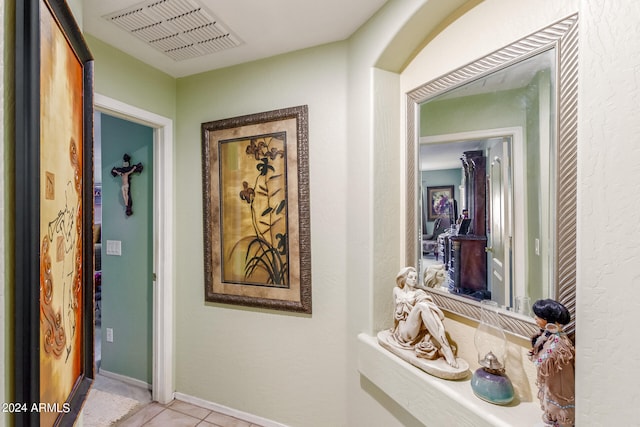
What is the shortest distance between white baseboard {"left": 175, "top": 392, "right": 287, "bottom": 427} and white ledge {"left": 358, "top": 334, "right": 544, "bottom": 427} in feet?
2.94

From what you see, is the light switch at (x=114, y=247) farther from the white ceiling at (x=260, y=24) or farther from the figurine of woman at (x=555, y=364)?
the figurine of woman at (x=555, y=364)

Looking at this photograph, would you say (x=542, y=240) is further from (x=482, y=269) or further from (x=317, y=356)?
(x=317, y=356)

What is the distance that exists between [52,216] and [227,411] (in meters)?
1.92

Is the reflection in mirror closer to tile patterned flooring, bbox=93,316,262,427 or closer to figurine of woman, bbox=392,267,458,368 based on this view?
figurine of woman, bbox=392,267,458,368

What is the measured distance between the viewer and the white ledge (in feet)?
3.32

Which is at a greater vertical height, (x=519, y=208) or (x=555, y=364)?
(x=519, y=208)

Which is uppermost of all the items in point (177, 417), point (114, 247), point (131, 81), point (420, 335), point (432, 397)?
point (131, 81)

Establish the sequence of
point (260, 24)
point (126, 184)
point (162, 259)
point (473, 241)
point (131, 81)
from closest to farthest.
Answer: point (473, 241)
point (260, 24)
point (131, 81)
point (162, 259)
point (126, 184)

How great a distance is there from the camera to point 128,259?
253cm

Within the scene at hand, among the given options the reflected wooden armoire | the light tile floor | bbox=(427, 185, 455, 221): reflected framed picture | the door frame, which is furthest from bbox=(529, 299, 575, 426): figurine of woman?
the door frame

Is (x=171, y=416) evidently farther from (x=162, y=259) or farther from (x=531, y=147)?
(x=531, y=147)

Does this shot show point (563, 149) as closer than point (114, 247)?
Yes

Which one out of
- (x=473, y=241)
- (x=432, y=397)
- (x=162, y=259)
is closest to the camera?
(x=432, y=397)

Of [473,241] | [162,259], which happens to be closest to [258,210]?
[162,259]
